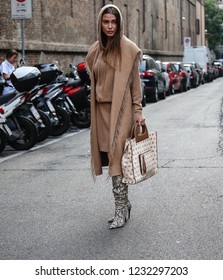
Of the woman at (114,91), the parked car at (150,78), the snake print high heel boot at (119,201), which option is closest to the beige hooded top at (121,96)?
the woman at (114,91)

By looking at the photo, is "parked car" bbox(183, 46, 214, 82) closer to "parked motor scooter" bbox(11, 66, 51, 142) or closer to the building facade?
the building facade

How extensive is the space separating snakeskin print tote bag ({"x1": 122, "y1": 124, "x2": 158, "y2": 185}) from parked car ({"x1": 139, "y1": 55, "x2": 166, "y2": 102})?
17.5m

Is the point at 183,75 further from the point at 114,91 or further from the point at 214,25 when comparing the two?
the point at 214,25

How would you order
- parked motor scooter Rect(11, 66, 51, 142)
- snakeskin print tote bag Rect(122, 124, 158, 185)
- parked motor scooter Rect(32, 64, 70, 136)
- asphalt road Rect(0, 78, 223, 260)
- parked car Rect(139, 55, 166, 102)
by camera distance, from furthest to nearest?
parked car Rect(139, 55, 166, 102) < parked motor scooter Rect(32, 64, 70, 136) < parked motor scooter Rect(11, 66, 51, 142) < snakeskin print tote bag Rect(122, 124, 158, 185) < asphalt road Rect(0, 78, 223, 260)

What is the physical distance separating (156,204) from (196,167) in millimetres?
2358

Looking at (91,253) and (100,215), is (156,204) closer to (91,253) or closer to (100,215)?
(100,215)

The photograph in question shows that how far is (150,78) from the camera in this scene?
2342cm

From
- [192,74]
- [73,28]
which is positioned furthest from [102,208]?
[192,74]

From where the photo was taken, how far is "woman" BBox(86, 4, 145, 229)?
5.46 metres

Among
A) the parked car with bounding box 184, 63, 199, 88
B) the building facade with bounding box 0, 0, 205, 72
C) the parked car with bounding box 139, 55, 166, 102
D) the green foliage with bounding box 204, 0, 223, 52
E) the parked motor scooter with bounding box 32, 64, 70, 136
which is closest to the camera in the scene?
the parked motor scooter with bounding box 32, 64, 70, 136

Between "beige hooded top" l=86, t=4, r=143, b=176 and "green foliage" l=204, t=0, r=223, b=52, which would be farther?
"green foliage" l=204, t=0, r=223, b=52

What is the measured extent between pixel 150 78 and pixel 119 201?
18.0m

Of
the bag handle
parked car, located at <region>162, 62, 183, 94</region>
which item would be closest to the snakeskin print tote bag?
Result: the bag handle

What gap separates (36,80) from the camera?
37.2 feet
